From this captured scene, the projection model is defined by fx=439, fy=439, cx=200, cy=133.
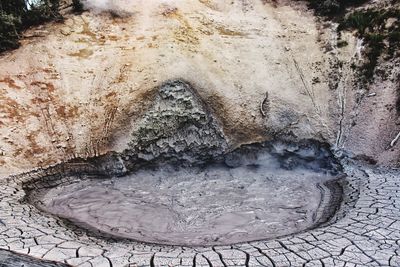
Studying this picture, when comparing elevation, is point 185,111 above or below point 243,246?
above

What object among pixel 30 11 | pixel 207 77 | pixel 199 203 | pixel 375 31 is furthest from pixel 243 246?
pixel 30 11

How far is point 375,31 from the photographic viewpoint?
24.7 ft

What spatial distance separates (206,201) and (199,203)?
0.10 meters

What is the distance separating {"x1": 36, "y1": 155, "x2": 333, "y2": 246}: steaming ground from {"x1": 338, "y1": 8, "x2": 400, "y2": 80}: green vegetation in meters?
2.39

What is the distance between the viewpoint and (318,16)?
856cm

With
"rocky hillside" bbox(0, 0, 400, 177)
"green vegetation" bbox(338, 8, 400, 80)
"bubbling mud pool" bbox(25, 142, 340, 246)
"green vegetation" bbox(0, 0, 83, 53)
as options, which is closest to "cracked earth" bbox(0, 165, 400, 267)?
"bubbling mud pool" bbox(25, 142, 340, 246)

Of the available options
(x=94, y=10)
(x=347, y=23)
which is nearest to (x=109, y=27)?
(x=94, y=10)

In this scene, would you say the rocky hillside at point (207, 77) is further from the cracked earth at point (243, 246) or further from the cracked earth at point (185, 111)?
the cracked earth at point (243, 246)

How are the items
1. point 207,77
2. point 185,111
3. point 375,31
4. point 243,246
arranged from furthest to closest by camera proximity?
point 375,31, point 207,77, point 185,111, point 243,246

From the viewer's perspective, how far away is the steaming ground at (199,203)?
4.65m

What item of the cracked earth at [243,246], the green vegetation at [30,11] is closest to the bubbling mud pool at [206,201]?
the cracked earth at [243,246]

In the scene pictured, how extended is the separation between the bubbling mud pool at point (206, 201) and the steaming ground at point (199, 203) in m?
0.01

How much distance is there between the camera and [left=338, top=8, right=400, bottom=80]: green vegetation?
23.5ft

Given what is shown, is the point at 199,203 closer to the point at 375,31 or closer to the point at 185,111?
the point at 185,111
